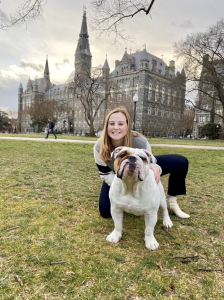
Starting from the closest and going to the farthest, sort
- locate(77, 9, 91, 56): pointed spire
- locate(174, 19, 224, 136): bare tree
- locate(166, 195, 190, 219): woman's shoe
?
locate(166, 195, 190, 219): woman's shoe
locate(174, 19, 224, 136): bare tree
locate(77, 9, 91, 56): pointed spire

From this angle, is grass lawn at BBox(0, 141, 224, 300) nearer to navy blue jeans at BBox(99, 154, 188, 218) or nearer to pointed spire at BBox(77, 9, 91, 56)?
navy blue jeans at BBox(99, 154, 188, 218)

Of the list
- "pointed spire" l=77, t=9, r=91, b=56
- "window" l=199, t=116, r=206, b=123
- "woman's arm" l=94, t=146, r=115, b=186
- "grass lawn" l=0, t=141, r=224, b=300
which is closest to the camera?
"grass lawn" l=0, t=141, r=224, b=300

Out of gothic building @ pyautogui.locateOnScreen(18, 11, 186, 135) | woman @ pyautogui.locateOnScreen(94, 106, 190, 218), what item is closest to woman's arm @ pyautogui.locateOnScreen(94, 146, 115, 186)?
woman @ pyautogui.locateOnScreen(94, 106, 190, 218)

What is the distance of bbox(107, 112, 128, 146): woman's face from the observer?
275 centimetres

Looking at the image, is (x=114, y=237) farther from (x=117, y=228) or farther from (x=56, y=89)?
(x=56, y=89)

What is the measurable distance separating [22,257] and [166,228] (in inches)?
70.1

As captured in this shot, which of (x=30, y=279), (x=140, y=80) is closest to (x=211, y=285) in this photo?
(x=30, y=279)

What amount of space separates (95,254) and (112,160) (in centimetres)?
122

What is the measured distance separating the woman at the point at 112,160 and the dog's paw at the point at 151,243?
75 cm

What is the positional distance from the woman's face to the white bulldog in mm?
634

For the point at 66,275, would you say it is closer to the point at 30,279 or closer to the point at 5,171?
the point at 30,279

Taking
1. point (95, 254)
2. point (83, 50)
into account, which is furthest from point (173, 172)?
point (83, 50)

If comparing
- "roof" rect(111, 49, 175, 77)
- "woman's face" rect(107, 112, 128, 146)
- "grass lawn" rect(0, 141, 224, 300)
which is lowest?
"grass lawn" rect(0, 141, 224, 300)

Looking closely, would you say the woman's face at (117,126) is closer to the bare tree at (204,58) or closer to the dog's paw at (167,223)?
the dog's paw at (167,223)
